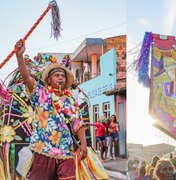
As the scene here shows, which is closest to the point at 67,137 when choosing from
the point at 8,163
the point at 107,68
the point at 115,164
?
the point at 8,163

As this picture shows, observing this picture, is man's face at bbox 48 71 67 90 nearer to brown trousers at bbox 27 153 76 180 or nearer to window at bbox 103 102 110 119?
brown trousers at bbox 27 153 76 180

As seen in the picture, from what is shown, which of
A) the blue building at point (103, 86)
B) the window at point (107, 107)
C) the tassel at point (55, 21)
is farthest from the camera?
the window at point (107, 107)

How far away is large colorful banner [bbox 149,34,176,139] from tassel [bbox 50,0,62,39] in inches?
43.2

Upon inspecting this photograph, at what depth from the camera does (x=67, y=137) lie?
8.96 feet

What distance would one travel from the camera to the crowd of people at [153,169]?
4.04 metres

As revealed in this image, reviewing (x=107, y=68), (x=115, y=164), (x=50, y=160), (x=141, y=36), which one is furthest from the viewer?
(x=107, y=68)

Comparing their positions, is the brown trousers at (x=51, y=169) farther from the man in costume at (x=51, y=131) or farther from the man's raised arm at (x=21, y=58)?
the man's raised arm at (x=21, y=58)

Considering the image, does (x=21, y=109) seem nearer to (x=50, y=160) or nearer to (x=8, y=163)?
(x=8, y=163)

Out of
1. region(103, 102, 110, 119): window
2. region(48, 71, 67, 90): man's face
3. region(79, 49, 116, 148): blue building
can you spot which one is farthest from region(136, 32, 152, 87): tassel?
region(103, 102, 110, 119): window

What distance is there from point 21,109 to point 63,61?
51 cm

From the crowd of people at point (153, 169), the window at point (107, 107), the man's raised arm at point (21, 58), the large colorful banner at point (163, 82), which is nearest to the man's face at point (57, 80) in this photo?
the man's raised arm at point (21, 58)

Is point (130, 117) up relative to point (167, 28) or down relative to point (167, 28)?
down

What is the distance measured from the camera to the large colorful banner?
4.12 metres

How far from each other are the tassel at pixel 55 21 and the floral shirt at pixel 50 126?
61 cm
